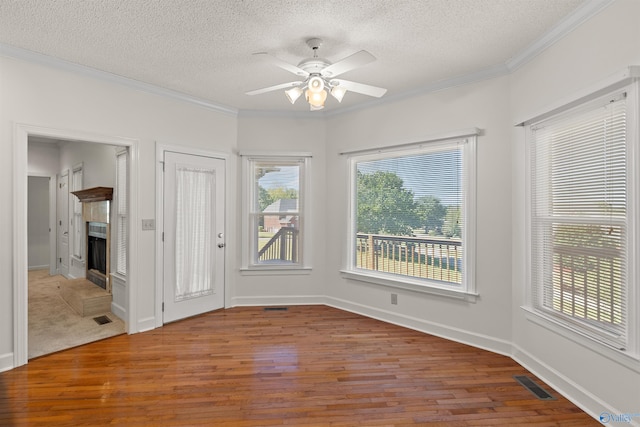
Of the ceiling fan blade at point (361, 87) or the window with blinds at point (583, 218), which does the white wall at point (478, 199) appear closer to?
the window with blinds at point (583, 218)

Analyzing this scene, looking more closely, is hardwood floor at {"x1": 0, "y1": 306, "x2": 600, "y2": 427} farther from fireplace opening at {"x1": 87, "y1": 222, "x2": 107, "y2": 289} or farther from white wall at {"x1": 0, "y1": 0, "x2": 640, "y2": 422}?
fireplace opening at {"x1": 87, "y1": 222, "x2": 107, "y2": 289}

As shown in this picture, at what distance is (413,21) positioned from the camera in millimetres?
2488

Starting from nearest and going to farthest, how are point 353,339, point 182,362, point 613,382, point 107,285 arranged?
point 613,382 < point 182,362 < point 353,339 < point 107,285

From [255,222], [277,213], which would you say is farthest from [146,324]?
[277,213]

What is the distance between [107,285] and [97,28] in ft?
10.7

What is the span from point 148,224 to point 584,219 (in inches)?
157

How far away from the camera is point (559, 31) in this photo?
8.31 feet

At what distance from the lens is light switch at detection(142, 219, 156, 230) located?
3.80 meters

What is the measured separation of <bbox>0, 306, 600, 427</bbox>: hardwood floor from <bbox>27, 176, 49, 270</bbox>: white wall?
18.1ft

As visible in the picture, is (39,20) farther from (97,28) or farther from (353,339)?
(353,339)

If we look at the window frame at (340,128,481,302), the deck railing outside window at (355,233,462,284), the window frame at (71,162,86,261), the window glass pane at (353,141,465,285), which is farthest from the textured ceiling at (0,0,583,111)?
the window frame at (71,162,86,261)

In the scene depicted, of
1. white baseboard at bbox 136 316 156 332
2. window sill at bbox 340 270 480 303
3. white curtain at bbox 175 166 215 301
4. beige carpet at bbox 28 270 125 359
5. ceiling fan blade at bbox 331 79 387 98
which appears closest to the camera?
ceiling fan blade at bbox 331 79 387 98

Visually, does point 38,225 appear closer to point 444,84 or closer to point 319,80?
point 319,80

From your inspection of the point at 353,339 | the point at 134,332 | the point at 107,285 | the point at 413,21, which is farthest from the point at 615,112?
the point at 107,285
